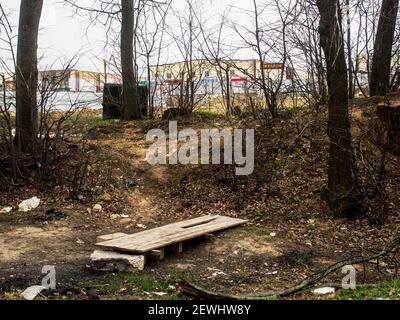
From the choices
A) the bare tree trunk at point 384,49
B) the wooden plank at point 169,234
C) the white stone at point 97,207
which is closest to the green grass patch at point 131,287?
the wooden plank at point 169,234

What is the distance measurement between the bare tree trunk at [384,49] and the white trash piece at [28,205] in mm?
7350

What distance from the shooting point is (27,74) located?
9.73m

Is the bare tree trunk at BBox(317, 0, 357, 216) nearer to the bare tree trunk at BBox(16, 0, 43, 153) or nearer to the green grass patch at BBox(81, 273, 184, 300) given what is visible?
the green grass patch at BBox(81, 273, 184, 300)

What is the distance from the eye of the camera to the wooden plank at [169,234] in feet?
20.6

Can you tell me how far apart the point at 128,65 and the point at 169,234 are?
774cm

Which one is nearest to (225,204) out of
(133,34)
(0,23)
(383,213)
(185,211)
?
(185,211)

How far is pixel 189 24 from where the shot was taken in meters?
13.5

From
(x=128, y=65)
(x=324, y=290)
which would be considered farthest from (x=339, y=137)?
(x=128, y=65)

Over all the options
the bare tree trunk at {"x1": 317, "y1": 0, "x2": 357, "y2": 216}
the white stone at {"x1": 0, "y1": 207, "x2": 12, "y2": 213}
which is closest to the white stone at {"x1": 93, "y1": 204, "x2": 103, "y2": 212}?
the white stone at {"x1": 0, "y1": 207, "x2": 12, "y2": 213}

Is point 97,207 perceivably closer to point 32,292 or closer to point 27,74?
point 27,74

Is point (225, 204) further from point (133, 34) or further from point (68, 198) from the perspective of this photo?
point (133, 34)

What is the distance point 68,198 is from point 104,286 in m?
3.82

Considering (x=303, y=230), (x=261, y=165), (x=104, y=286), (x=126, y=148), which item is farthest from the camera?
(x=126, y=148)

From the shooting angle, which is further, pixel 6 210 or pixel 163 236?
pixel 6 210
